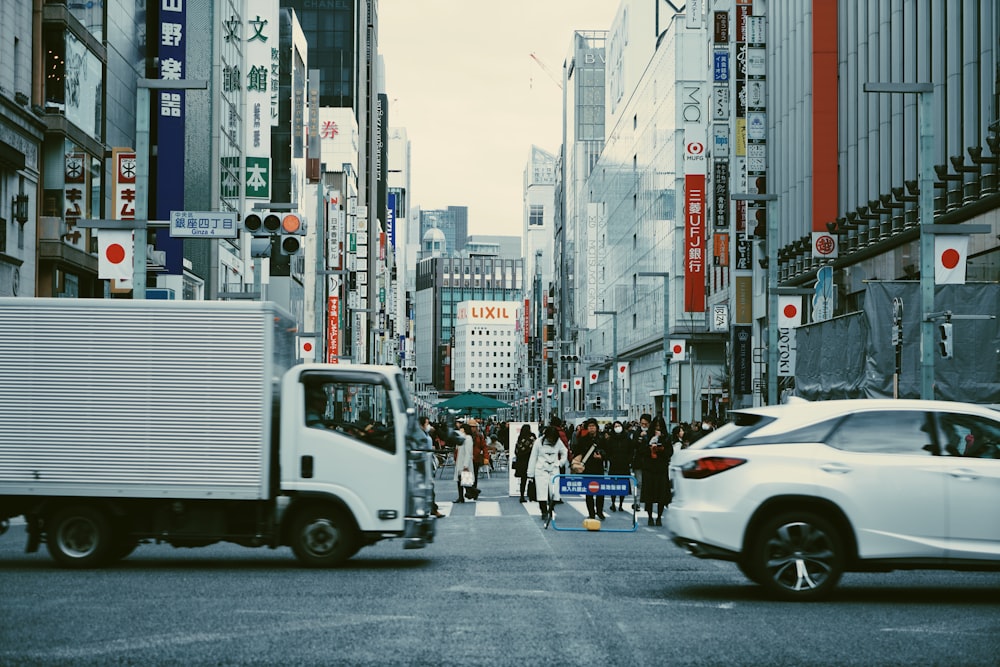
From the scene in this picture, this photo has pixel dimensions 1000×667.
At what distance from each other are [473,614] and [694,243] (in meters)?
60.4

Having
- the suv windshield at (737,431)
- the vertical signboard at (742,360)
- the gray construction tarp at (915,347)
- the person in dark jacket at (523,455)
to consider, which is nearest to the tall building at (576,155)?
the vertical signboard at (742,360)

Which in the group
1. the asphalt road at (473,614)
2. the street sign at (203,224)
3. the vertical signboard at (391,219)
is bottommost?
the asphalt road at (473,614)

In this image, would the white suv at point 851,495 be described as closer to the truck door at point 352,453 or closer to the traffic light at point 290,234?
the truck door at point 352,453

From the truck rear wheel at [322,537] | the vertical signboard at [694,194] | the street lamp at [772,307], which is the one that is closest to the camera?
the truck rear wheel at [322,537]

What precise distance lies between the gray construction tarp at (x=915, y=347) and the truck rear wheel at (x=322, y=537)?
1343 cm

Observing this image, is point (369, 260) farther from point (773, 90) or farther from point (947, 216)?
point (947, 216)

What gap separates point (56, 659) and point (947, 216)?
27.6 m

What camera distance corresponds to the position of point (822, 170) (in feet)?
144

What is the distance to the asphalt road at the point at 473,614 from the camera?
8445 millimetres

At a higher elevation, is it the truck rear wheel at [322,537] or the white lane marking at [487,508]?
the truck rear wheel at [322,537]

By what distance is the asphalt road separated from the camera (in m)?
8.45

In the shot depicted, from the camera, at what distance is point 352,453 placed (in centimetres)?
1467

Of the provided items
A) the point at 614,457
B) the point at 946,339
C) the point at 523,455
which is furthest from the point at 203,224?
the point at 946,339

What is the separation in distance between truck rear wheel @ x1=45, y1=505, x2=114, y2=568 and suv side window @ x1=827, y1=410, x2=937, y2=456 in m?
7.42
